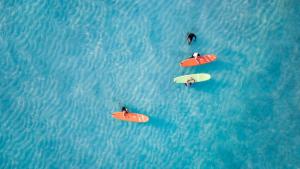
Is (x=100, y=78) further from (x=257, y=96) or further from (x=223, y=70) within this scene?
(x=257, y=96)

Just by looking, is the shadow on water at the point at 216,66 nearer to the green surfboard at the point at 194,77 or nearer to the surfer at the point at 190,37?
the green surfboard at the point at 194,77

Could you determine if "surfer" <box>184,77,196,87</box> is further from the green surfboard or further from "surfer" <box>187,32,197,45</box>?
"surfer" <box>187,32,197,45</box>

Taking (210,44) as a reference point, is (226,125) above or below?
below

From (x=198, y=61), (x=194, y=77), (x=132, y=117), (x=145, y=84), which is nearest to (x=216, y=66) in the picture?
(x=198, y=61)

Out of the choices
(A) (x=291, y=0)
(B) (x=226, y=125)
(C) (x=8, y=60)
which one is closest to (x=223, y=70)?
(B) (x=226, y=125)

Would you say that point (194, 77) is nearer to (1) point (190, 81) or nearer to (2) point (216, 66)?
(1) point (190, 81)

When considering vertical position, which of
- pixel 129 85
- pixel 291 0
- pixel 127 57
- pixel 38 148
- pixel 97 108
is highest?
pixel 291 0
